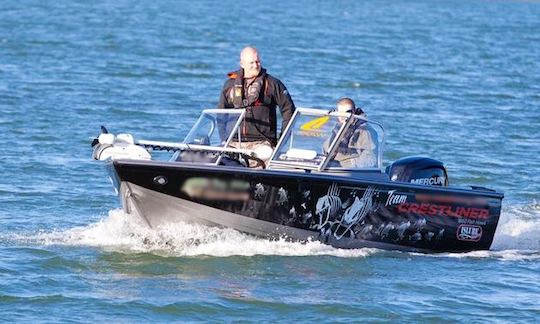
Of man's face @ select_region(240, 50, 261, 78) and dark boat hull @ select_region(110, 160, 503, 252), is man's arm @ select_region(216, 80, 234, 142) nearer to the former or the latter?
man's face @ select_region(240, 50, 261, 78)

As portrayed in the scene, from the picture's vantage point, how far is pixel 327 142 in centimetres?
1220

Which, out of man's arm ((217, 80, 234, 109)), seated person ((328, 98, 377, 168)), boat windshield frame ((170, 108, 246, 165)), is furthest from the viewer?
man's arm ((217, 80, 234, 109))

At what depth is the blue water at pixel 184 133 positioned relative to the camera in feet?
35.3

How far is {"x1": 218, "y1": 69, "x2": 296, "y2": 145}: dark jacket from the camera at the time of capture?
12266 mm

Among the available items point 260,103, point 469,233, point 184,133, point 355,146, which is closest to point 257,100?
point 260,103

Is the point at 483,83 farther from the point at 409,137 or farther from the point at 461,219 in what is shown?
the point at 461,219

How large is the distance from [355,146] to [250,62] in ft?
4.12

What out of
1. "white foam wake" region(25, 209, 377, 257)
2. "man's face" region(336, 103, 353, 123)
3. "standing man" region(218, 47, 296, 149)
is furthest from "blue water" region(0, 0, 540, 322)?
"man's face" region(336, 103, 353, 123)

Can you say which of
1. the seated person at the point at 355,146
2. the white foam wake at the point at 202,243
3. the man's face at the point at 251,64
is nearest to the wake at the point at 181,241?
the white foam wake at the point at 202,243

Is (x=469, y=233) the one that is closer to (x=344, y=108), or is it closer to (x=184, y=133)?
(x=344, y=108)

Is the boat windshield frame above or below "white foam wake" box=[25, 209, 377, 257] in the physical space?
above

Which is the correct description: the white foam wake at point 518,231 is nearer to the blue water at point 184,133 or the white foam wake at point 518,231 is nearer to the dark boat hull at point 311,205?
the blue water at point 184,133

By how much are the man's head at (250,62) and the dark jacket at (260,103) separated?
0.06m

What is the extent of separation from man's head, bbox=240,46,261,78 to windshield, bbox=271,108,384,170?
1.80 ft
